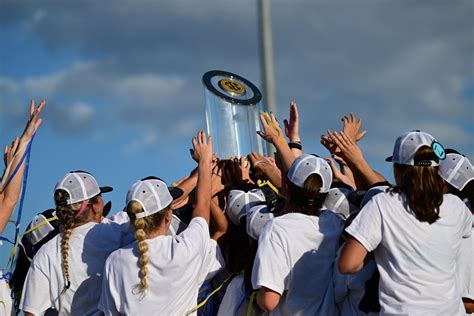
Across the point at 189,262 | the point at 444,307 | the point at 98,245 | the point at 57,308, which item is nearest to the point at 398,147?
the point at 444,307

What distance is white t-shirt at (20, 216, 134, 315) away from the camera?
558 cm

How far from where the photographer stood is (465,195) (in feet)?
18.2

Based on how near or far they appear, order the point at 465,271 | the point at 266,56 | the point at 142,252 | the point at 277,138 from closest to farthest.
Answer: the point at 142,252 < the point at 465,271 < the point at 277,138 < the point at 266,56

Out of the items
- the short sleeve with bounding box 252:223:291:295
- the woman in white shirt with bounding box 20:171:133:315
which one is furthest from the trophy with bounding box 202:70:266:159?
the short sleeve with bounding box 252:223:291:295

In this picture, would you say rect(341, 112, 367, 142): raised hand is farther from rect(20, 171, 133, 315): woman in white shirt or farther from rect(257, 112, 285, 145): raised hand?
rect(20, 171, 133, 315): woman in white shirt

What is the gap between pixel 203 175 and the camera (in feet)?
19.1

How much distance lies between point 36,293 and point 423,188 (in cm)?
292

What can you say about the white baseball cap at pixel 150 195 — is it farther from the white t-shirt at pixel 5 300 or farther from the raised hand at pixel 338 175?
the raised hand at pixel 338 175

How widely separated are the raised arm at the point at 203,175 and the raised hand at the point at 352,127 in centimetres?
142

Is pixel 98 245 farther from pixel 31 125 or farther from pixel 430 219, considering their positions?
pixel 430 219

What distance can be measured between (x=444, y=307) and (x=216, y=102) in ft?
10.6

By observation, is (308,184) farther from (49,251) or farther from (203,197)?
(49,251)

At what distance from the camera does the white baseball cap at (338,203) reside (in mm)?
5953

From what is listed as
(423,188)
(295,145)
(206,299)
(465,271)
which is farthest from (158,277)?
(295,145)
